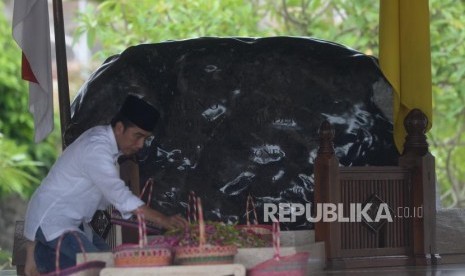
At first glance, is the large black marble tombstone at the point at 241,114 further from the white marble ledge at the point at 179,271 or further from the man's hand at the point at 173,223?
the white marble ledge at the point at 179,271

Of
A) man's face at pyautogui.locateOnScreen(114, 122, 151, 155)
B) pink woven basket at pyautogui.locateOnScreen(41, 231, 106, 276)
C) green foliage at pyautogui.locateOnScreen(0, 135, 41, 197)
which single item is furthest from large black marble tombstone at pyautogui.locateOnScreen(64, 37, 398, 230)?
green foliage at pyautogui.locateOnScreen(0, 135, 41, 197)

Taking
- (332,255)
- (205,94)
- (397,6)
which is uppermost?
(397,6)

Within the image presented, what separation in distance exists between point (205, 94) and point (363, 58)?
1.01 m

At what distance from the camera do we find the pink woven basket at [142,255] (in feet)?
13.2

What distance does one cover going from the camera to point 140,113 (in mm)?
4488

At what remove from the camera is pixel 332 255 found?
18.2 feet

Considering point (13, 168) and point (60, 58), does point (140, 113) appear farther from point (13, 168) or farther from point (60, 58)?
point (13, 168)

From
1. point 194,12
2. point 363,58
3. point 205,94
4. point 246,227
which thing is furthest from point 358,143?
point 194,12

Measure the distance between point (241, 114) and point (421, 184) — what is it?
3.76ft

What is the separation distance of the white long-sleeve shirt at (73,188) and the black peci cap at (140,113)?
0.12 m

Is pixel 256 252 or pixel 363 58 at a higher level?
pixel 363 58

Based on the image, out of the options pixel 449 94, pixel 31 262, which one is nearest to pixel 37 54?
pixel 31 262

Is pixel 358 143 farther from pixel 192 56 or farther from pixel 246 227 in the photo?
pixel 246 227

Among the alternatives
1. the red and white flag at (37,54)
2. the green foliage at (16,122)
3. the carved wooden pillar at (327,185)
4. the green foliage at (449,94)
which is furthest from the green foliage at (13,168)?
the carved wooden pillar at (327,185)
